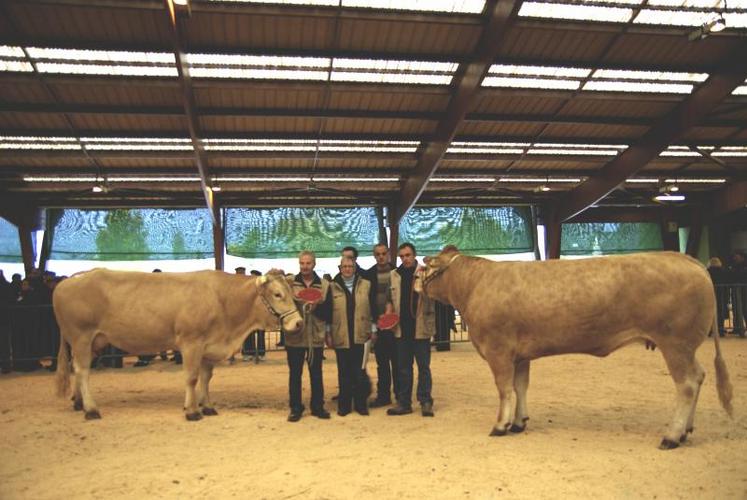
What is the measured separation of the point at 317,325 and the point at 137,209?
51.9 ft

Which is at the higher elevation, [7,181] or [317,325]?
[7,181]

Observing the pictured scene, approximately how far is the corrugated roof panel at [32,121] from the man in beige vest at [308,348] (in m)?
9.71

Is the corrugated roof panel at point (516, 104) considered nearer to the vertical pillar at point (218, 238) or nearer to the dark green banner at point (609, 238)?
the vertical pillar at point (218, 238)

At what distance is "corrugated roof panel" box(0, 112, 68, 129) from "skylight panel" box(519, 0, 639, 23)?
10.3 metres

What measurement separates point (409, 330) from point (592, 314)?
210 cm

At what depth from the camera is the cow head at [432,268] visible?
6500 millimetres

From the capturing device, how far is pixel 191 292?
726 cm

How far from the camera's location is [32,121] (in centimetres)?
1355

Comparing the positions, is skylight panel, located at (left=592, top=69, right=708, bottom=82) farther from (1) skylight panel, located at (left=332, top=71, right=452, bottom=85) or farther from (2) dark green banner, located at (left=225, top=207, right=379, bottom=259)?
(2) dark green banner, located at (left=225, top=207, right=379, bottom=259)

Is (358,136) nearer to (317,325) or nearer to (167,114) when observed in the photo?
(167,114)

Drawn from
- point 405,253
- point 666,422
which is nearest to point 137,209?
point 405,253

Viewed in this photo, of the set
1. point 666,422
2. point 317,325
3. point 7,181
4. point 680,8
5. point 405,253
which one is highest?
point 680,8

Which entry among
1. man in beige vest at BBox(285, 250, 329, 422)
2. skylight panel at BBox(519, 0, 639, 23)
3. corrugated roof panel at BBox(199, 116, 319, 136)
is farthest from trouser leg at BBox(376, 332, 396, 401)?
corrugated roof panel at BBox(199, 116, 319, 136)

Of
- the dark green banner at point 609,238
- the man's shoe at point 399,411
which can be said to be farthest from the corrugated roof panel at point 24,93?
the dark green banner at point 609,238
